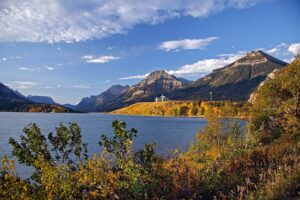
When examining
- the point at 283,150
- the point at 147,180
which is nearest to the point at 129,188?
the point at 147,180

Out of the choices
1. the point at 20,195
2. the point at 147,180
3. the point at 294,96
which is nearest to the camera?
the point at 20,195

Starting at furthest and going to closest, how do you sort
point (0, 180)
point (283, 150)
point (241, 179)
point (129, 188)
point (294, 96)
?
point (294, 96)
point (283, 150)
point (241, 179)
point (129, 188)
point (0, 180)

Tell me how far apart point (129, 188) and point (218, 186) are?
10.3ft

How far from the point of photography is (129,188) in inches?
360

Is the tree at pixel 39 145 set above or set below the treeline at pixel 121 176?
above

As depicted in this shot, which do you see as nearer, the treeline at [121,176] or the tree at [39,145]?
the treeline at [121,176]

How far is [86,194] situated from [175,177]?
348 cm

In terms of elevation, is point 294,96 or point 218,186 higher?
point 294,96

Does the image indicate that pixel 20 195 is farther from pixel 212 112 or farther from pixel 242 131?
pixel 212 112

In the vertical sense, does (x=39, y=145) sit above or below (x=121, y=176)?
above

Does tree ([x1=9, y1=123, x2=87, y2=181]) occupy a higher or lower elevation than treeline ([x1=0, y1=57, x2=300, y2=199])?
higher

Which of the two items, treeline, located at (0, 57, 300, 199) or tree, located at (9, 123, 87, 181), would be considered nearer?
treeline, located at (0, 57, 300, 199)

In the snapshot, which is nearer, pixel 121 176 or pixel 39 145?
pixel 121 176

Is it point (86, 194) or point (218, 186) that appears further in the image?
point (218, 186)
